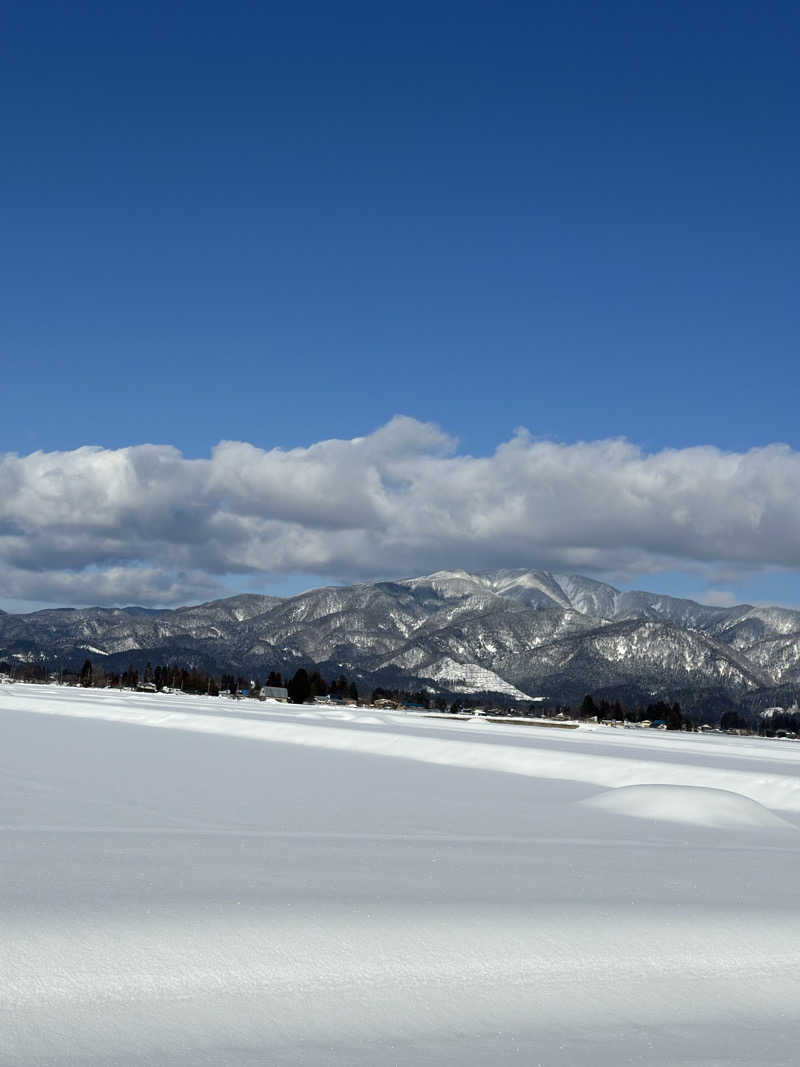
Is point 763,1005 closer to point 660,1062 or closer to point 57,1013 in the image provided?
point 660,1062

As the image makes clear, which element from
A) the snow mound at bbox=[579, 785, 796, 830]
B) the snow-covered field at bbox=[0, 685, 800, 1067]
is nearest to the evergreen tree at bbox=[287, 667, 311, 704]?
the snow mound at bbox=[579, 785, 796, 830]

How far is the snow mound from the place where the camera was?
65.3 feet

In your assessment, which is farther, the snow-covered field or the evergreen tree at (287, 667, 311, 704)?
the evergreen tree at (287, 667, 311, 704)

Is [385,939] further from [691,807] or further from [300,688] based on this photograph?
[300,688]

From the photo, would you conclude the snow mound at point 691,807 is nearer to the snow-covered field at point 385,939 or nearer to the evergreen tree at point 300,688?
the snow-covered field at point 385,939

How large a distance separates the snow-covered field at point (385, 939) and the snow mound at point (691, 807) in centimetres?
104

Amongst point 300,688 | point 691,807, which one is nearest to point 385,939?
point 691,807

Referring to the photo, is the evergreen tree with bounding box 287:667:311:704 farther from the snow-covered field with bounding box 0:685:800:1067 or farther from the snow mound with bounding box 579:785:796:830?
the snow-covered field with bounding box 0:685:800:1067

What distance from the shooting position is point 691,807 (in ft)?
67.5

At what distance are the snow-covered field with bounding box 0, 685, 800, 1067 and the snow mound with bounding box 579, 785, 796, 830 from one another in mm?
1038

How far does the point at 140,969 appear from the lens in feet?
27.9

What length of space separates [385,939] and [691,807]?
12.7 meters

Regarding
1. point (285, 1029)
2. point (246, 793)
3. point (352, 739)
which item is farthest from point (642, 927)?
point (352, 739)

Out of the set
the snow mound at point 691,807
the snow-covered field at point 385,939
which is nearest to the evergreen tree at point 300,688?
the snow mound at point 691,807
